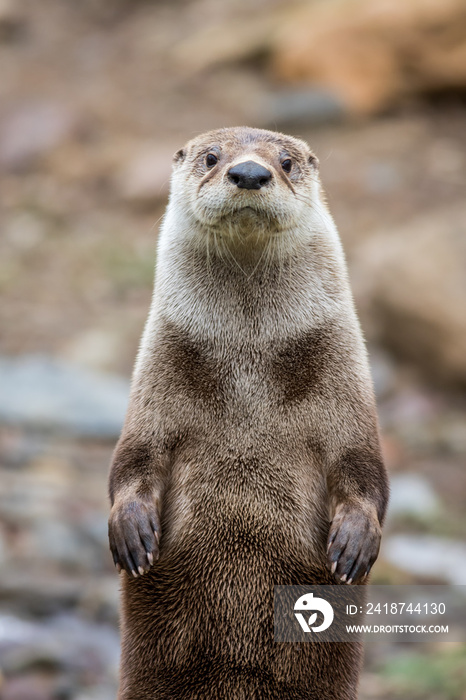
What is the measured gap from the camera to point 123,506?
3451mm

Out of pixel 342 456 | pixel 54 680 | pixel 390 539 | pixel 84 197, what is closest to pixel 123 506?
pixel 342 456

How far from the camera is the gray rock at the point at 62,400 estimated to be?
8922 millimetres

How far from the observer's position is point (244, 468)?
3.49m

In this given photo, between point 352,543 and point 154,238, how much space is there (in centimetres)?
981

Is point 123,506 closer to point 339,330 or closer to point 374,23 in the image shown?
point 339,330

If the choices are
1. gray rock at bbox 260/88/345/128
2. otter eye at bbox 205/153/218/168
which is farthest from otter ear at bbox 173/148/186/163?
gray rock at bbox 260/88/345/128

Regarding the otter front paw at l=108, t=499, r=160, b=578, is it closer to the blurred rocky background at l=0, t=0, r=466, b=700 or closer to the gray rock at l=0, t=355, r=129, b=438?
the blurred rocky background at l=0, t=0, r=466, b=700

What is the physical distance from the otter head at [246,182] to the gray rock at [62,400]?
5084 mm

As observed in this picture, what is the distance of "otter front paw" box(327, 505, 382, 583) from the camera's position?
3.33m

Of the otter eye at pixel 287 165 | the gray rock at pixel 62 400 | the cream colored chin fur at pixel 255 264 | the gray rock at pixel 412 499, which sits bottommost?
the cream colored chin fur at pixel 255 264

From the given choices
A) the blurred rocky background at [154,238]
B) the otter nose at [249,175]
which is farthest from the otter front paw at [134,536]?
the blurred rocky background at [154,238]

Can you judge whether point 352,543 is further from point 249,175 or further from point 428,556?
point 428,556

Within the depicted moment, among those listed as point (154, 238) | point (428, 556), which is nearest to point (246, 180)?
point (428, 556)

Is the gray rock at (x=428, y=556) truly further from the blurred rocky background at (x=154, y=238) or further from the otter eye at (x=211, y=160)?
the otter eye at (x=211, y=160)
